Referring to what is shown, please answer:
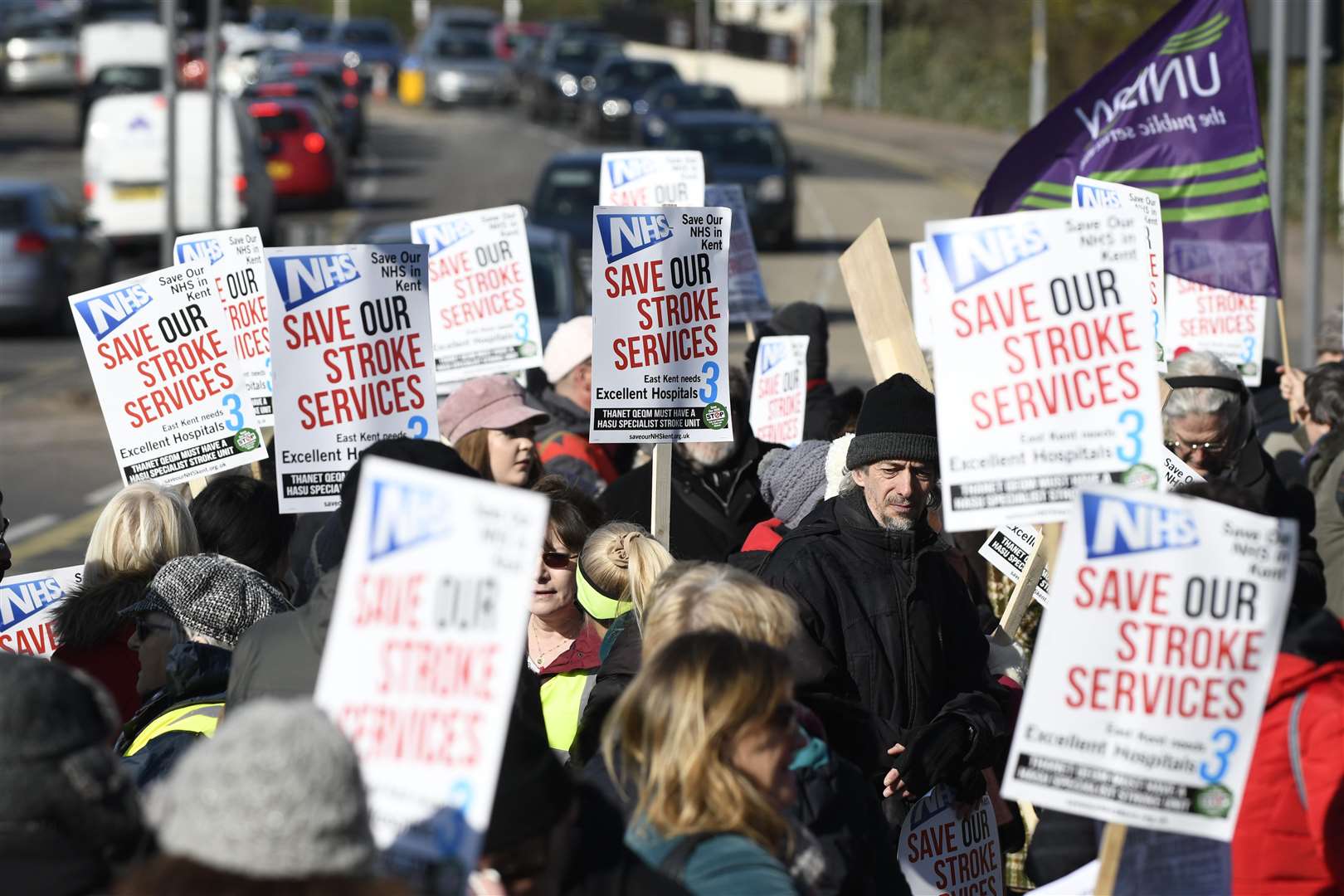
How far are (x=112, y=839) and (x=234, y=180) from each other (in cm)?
2244

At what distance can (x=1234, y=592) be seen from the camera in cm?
A: 387

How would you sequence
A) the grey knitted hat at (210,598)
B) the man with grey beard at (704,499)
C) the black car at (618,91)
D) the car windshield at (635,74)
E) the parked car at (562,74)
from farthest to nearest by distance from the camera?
the parked car at (562,74) → the car windshield at (635,74) → the black car at (618,91) → the man with grey beard at (704,499) → the grey knitted hat at (210,598)

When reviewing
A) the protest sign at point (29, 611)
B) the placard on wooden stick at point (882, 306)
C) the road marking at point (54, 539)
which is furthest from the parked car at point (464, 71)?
the protest sign at point (29, 611)

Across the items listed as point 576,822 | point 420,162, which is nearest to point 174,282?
point 576,822

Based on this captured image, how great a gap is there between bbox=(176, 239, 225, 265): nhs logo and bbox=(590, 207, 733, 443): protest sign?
1434 millimetres

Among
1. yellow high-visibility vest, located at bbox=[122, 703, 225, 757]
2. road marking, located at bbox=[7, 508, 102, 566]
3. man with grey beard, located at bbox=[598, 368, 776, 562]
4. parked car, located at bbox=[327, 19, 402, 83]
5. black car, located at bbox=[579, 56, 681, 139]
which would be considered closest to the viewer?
yellow high-visibility vest, located at bbox=[122, 703, 225, 757]

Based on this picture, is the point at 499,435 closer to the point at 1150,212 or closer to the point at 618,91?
the point at 1150,212

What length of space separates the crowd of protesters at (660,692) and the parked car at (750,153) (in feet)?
63.0

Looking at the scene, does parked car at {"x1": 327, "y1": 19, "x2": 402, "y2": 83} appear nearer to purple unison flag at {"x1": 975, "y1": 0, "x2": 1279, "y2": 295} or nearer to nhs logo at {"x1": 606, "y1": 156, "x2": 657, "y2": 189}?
nhs logo at {"x1": 606, "y1": 156, "x2": 657, "y2": 189}

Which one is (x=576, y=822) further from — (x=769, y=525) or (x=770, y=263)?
(x=770, y=263)

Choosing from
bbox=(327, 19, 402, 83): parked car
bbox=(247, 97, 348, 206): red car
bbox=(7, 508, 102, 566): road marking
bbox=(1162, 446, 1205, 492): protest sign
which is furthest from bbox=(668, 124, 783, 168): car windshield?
bbox=(327, 19, 402, 83): parked car

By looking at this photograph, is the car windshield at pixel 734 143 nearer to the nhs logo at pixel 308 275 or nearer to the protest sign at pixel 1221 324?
the protest sign at pixel 1221 324

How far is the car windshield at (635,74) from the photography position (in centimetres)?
4178

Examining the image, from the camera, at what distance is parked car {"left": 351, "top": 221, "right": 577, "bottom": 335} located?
46.0ft
